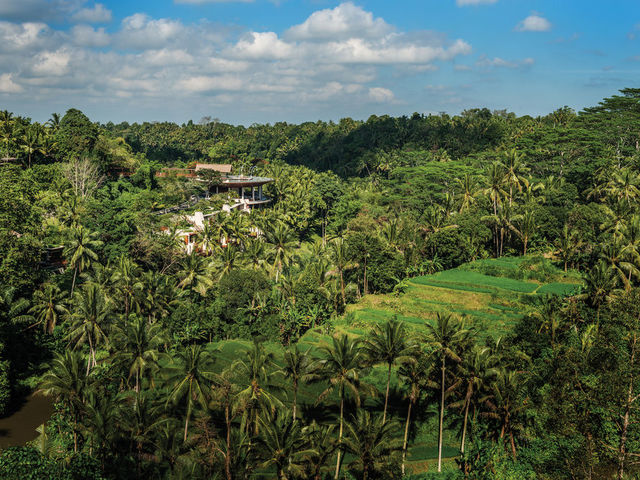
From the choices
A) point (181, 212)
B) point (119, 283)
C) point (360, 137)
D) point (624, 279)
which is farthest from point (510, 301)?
point (360, 137)

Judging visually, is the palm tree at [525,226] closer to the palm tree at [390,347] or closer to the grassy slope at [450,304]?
the grassy slope at [450,304]

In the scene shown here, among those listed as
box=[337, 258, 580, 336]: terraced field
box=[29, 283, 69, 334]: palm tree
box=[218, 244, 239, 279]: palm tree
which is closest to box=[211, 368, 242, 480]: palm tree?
box=[337, 258, 580, 336]: terraced field

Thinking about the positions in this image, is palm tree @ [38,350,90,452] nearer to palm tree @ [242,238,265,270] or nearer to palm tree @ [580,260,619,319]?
palm tree @ [242,238,265,270]

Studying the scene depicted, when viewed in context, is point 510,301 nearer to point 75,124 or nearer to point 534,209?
point 534,209

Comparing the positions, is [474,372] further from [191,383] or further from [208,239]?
[208,239]

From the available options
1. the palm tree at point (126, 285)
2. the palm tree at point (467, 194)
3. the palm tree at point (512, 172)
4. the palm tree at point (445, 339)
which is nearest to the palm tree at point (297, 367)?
the palm tree at point (445, 339)

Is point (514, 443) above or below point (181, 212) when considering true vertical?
below
